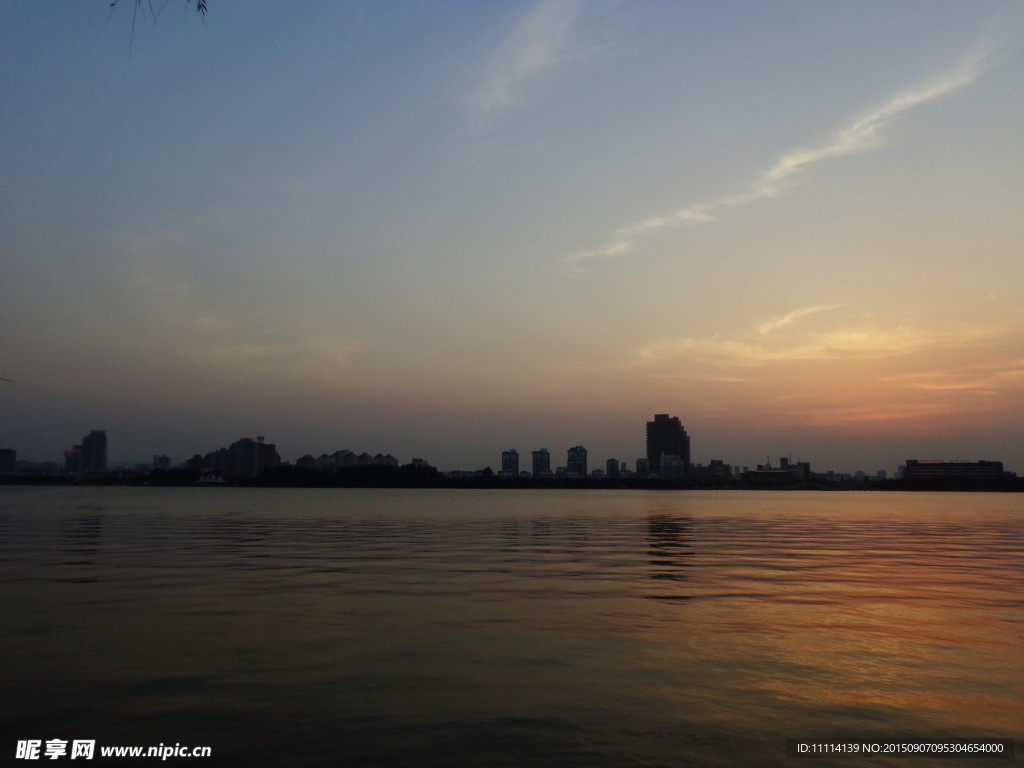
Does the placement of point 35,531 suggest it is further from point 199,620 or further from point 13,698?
point 13,698

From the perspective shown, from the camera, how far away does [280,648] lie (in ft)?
53.9

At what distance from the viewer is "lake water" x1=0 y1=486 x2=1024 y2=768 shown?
10805 millimetres

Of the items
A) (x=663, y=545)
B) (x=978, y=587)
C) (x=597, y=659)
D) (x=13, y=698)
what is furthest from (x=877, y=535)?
(x=13, y=698)

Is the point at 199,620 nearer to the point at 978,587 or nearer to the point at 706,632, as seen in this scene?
the point at 706,632

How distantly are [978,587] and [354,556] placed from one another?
27.8 m

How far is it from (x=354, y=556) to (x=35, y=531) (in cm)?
3104

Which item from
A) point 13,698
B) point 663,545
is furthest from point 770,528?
point 13,698

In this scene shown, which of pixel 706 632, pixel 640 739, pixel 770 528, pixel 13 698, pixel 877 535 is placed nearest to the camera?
pixel 640 739

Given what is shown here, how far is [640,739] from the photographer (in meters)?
10.8

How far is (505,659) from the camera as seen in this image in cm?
1567

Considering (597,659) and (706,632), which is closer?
(597,659)

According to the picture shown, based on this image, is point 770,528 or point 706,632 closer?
point 706,632

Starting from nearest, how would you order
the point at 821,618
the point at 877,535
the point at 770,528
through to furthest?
the point at 821,618 < the point at 877,535 < the point at 770,528

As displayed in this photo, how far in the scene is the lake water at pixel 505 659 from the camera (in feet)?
35.4
